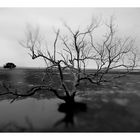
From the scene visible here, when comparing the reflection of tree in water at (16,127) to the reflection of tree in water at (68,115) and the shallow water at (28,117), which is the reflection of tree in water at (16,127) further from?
the reflection of tree in water at (68,115)

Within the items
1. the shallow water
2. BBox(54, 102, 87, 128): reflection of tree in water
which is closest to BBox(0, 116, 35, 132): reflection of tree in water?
the shallow water

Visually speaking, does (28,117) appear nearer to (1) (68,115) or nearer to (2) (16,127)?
(2) (16,127)

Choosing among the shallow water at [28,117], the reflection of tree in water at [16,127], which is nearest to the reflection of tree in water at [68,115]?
the shallow water at [28,117]

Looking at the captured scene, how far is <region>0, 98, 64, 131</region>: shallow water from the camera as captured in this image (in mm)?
10836

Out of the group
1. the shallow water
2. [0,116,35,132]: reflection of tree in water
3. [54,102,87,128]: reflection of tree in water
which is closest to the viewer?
[0,116,35,132]: reflection of tree in water

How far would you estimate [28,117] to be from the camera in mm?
13195

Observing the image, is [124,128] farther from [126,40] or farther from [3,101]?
[3,101]

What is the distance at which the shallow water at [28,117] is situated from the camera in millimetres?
10836

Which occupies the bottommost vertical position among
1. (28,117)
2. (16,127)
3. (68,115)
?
(28,117)

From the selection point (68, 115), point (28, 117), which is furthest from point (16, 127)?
point (68, 115)

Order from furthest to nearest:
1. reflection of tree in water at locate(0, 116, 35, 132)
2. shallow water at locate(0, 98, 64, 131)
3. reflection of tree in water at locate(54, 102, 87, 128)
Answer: reflection of tree in water at locate(54, 102, 87, 128)
shallow water at locate(0, 98, 64, 131)
reflection of tree in water at locate(0, 116, 35, 132)

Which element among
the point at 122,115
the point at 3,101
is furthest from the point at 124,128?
the point at 3,101

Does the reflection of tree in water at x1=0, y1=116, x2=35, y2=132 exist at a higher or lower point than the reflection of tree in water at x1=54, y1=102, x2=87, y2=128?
higher

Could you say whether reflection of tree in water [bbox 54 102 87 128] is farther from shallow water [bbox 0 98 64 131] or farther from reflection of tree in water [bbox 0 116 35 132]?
reflection of tree in water [bbox 0 116 35 132]
